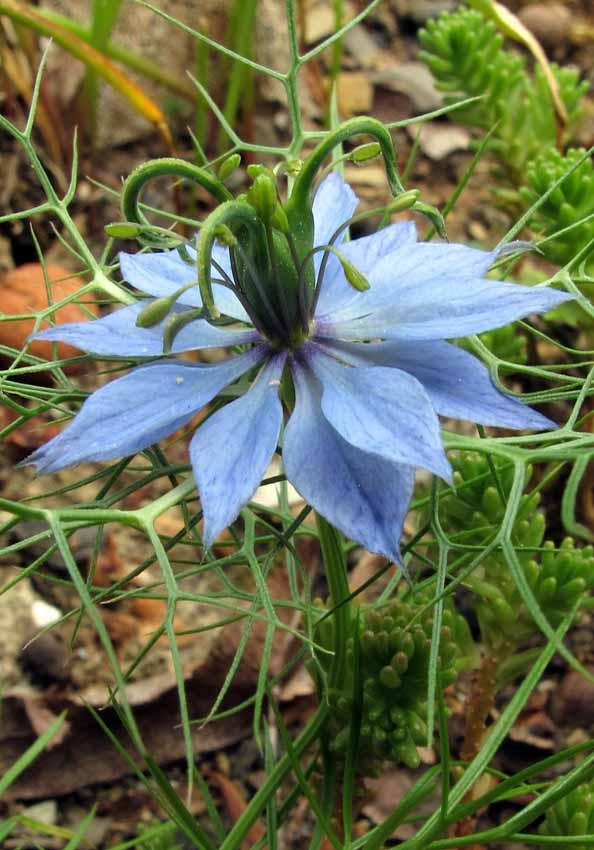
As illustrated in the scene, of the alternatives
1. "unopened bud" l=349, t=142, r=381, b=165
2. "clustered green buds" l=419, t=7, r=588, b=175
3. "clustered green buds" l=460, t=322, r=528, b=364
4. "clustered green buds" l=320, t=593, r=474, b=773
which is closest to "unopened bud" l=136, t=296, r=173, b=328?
"unopened bud" l=349, t=142, r=381, b=165

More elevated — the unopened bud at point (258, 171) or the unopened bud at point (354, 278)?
the unopened bud at point (258, 171)

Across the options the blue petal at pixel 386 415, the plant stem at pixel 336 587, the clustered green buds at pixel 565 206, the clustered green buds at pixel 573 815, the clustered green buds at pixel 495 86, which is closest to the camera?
the blue petal at pixel 386 415

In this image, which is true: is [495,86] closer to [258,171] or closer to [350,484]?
[258,171]

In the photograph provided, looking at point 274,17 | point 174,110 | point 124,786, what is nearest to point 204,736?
point 124,786

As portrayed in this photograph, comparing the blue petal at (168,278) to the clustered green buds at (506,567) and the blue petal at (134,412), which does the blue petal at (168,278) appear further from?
the clustered green buds at (506,567)

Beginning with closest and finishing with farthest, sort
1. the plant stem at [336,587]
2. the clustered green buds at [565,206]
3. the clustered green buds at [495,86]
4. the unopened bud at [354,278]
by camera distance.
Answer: the unopened bud at [354,278] < the plant stem at [336,587] < the clustered green buds at [565,206] < the clustered green buds at [495,86]

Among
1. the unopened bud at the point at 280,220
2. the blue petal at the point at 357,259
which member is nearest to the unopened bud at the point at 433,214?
the blue petal at the point at 357,259

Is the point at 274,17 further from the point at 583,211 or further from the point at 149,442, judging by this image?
the point at 149,442

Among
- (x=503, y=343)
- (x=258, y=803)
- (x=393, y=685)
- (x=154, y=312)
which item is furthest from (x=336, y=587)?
(x=503, y=343)
